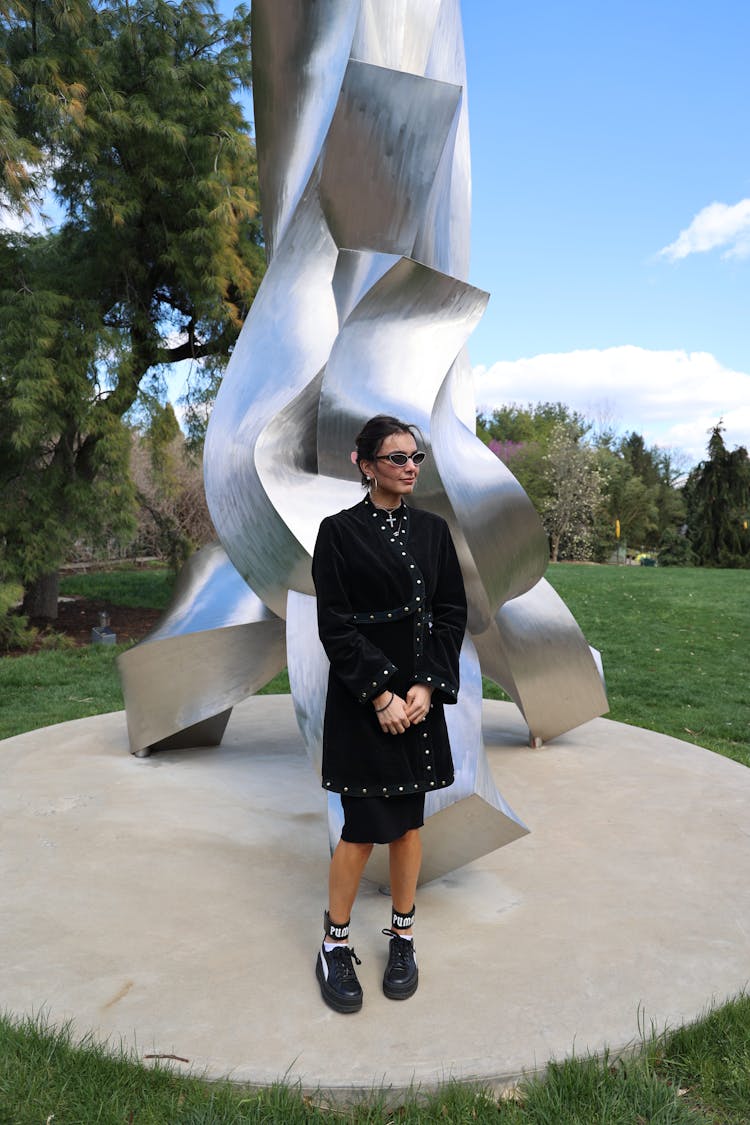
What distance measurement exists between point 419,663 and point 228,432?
2.02m

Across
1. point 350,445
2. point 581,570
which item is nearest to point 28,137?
point 350,445

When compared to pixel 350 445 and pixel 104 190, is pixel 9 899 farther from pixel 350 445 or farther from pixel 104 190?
pixel 104 190

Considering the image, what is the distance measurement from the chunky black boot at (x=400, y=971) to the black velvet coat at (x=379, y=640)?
1.95ft

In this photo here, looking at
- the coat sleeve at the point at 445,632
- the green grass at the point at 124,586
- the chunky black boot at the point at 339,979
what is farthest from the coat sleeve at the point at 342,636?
the green grass at the point at 124,586

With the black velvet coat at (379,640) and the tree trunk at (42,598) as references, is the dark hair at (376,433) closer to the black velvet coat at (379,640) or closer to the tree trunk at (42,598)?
the black velvet coat at (379,640)

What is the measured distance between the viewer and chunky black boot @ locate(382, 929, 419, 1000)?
318 cm

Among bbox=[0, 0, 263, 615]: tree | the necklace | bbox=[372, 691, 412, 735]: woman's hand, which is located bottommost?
bbox=[372, 691, 412, 735]: woman's hand

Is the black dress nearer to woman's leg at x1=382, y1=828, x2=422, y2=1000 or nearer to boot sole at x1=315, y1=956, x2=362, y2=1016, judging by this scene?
woman's leg at x1=382, y1=828, x2=422, y2=1000

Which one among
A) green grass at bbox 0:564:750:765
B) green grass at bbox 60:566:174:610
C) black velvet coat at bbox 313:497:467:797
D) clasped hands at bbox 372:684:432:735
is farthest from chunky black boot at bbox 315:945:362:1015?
green grass at bbox 60:566:174:610

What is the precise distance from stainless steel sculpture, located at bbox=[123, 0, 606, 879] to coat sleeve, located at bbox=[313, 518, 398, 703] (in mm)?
1014

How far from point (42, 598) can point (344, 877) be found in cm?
1239

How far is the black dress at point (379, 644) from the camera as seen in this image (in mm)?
3043

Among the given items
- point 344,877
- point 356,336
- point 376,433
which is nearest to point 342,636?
point 376,433

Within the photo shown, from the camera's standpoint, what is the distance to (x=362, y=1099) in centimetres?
268
